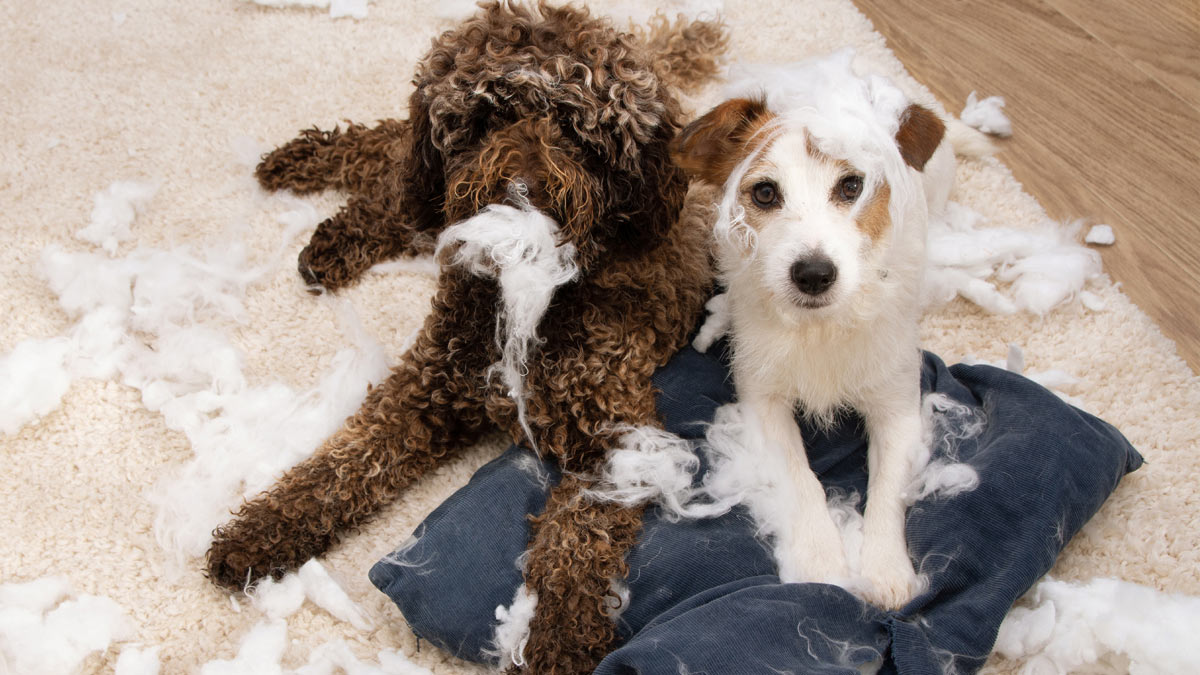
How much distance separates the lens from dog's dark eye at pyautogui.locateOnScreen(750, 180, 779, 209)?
163cm

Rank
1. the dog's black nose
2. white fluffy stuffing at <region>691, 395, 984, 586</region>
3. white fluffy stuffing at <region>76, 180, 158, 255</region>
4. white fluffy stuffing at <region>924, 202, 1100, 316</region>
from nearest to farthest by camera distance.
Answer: the dog's black nose, white fluffy stuffing at <region>691, 395, 984, 586</region>, white fluffy stuffing at <region>924, 202, 1100, 316</region>, white fluffy stuffing at <region>76, 180, 158, 255</region>

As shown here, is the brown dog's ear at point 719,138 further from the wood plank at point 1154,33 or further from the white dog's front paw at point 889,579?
the wood plank at point 1154,33

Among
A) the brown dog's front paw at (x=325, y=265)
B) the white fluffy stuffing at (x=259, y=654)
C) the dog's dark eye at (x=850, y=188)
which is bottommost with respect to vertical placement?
the white fluffy stuffing at (x=259, y=654)

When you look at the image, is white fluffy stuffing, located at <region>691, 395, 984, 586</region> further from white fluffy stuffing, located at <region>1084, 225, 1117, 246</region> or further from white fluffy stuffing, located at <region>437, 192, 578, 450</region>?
white fluffy stuffing, located at <region>1084, 225, 1117, 246</region>

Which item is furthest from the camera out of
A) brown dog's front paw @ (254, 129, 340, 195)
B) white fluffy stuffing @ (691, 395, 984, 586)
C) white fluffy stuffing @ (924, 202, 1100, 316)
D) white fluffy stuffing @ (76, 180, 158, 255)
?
brown dog's front paw @ (254, 129, 340, 195)

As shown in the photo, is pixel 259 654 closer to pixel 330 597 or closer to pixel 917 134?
pixel 330 597

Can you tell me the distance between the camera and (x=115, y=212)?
8.33 feet

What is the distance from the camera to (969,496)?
1732 mm

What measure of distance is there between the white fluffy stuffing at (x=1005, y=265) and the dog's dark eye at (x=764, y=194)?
0.79m

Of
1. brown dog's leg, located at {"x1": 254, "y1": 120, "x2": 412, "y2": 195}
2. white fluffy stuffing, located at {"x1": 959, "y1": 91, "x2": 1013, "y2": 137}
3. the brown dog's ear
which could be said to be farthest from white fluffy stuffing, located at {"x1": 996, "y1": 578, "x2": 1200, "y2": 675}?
brown dog's leg, located at {"x1": 254, "y1": 120, "x2": 412, "y2": 195}

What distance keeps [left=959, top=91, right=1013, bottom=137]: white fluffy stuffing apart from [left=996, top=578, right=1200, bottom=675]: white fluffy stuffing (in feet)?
5.03

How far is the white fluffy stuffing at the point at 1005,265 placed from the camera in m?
2.30

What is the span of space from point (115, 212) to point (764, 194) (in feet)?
6.05

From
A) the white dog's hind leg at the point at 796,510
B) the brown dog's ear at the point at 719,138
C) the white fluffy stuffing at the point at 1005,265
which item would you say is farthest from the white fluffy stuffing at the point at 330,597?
the white fluffy stuffing at the point at 1005,265
